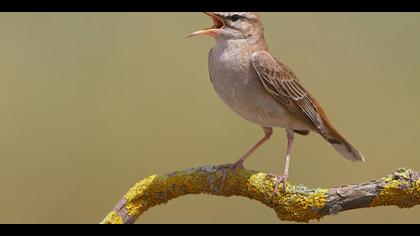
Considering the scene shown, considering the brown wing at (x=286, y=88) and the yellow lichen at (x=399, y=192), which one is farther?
the brown wing at (x=286, y=88)

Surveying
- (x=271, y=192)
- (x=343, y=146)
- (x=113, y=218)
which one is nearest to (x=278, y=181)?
(x=271, y=192)

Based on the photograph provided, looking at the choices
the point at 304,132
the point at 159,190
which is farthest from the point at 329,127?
the point at 159,190

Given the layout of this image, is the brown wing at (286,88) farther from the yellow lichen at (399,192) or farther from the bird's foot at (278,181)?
the yellow lichen at (399,192)

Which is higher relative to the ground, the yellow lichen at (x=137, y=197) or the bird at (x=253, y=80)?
the bird at (x=253, y=80)

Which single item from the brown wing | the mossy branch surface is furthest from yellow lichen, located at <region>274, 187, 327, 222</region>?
the brown wing

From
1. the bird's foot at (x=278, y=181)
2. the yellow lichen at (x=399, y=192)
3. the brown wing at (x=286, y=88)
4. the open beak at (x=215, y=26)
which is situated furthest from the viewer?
the brown wing at (x=286, y=88)

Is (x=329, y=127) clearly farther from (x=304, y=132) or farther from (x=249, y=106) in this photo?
(x=249, y=106)

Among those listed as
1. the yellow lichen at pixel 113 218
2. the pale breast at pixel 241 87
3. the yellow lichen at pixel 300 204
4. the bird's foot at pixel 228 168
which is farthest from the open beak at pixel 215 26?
the yellow lichen at pixel 113 218

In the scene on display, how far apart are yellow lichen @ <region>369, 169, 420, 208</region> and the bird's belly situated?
118 centimetres

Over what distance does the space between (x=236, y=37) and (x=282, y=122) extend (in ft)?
2.42

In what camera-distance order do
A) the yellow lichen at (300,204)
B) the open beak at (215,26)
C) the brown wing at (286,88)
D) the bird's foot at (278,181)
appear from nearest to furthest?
the yellow lichen at (300,204), the bird's foot at (278,181), the open beak at (215,26), the brown wing at (286,88)

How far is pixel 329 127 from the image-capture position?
191 inches

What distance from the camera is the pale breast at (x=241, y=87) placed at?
14.0ft

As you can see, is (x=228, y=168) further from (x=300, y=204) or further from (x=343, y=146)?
Answer: (x=343, y=146)
